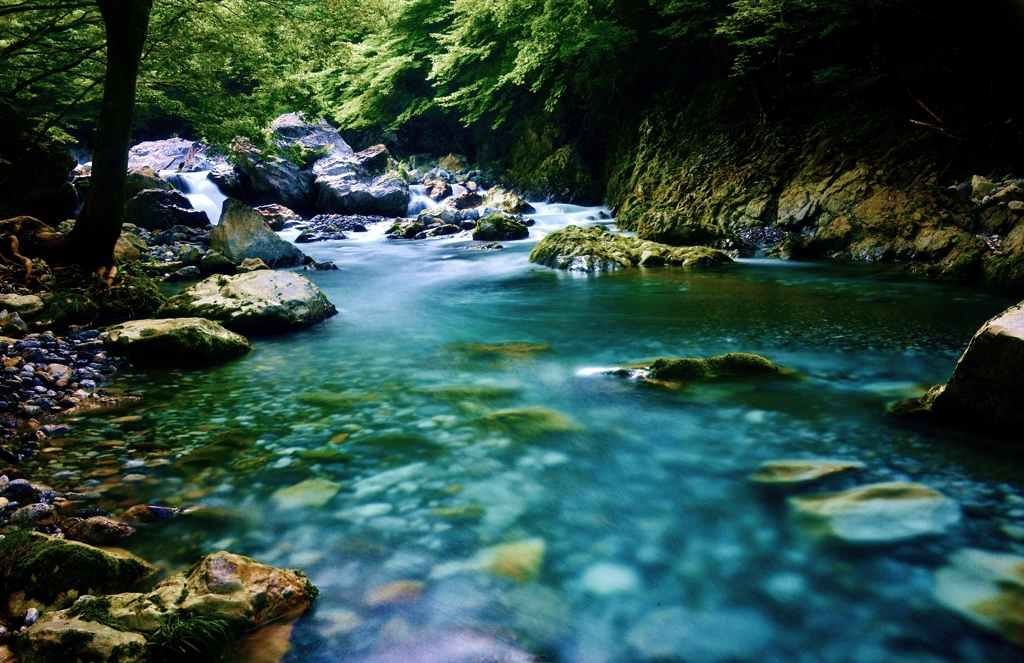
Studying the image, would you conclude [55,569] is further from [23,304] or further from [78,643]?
[23,304]

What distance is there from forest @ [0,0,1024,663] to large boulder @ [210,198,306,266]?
0.32ft

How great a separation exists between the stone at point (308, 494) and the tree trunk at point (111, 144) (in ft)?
19.1

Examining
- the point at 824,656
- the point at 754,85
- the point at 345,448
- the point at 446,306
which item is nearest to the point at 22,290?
the point at 446,306

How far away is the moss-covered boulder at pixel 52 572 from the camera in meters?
1.92

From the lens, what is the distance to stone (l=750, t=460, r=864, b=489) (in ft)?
9.61

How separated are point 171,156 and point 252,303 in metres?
21.7

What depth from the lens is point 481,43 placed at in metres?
19.6

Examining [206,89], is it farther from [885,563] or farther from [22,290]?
[885,563]

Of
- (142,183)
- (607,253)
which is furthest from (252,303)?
(142,183)

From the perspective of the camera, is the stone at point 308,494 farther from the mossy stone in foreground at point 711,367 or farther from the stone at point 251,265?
the stone at point 251,265

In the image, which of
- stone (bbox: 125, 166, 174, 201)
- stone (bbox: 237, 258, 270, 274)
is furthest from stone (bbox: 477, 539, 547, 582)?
stone (bbox: 125, 166, 174, 201)

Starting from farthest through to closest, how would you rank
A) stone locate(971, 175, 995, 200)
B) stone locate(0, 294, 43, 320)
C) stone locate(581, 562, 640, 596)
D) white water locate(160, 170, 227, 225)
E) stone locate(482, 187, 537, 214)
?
stone locate(482, 187, 537, 214) < white water locate(160, 170, 227, 225) < stone locate(971, 175, 995, 200) < stone locate(0, 294, 43, 320) < stone locate(581, 562, 640, 596)

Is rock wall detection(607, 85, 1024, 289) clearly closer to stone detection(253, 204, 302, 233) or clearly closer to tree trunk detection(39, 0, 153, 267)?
tree trunk detection(39, 0, 153, 267)

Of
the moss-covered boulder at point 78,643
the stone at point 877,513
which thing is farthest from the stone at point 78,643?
the stone at point 877,513
